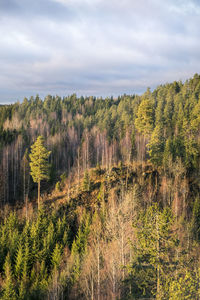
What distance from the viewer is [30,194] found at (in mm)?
43281

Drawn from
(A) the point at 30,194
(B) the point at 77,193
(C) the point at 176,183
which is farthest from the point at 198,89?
(A) the point at 30,194

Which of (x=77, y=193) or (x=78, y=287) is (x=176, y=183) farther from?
(x=78, y=287)

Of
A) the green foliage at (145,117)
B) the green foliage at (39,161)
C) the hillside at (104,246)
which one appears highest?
the green foliage at (145,117)

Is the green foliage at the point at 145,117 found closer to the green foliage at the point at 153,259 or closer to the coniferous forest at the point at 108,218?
the coniferous forest at the point at 108,218

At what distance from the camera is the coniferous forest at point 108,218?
908cm

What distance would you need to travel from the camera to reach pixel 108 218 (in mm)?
20031

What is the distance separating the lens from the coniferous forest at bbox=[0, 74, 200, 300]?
9078 millimetres

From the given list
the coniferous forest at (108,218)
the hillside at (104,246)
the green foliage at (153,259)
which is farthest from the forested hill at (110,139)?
the green foliage at (153,259)

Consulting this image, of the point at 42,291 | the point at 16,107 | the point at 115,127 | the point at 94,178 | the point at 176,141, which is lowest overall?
the point at 42,291

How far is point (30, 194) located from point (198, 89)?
252ft

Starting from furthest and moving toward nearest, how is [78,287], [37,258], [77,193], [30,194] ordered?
1. [30,194]
2. [77,193]
3. [37,258]
4. [78,287]

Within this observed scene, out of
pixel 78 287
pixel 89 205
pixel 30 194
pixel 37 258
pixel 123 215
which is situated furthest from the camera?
pixel 30 194

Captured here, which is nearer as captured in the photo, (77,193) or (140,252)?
(140,252)

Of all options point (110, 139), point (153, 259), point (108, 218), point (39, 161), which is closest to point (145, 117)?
point (39, 161)
